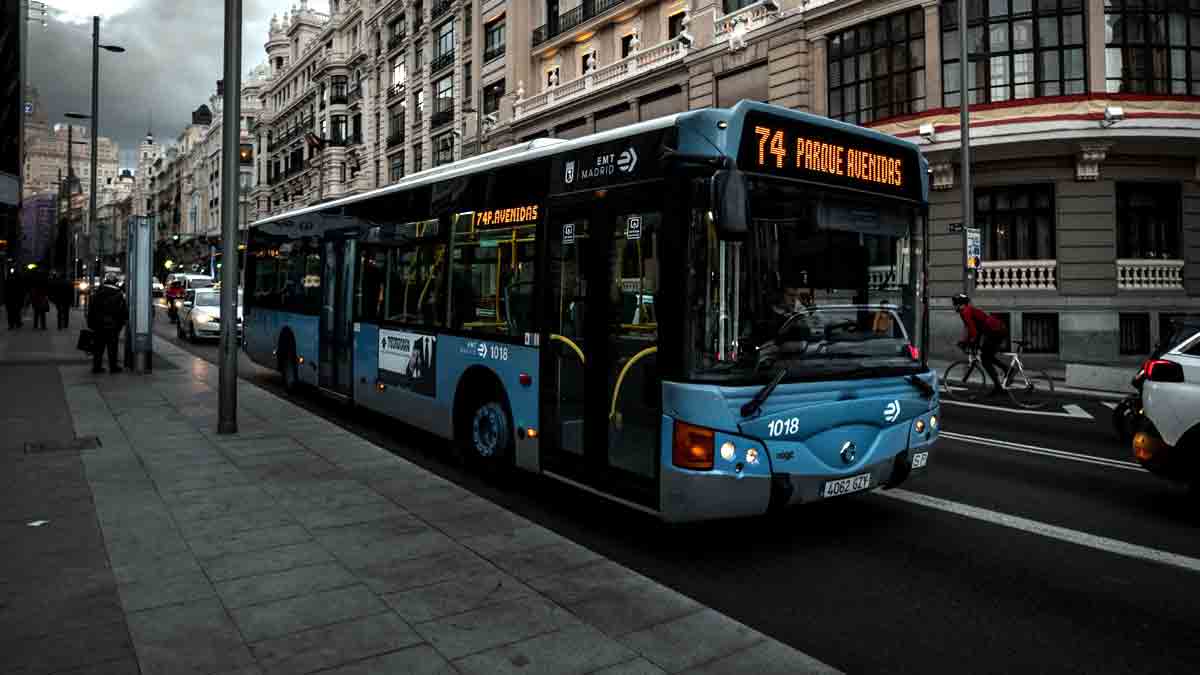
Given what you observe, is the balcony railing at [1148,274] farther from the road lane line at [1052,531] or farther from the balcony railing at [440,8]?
the balcony railing at [440,8]

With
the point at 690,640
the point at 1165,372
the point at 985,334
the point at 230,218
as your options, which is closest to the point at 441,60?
the point at 985,334

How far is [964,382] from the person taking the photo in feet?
48.7

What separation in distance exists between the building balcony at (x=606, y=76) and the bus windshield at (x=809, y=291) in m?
25.5

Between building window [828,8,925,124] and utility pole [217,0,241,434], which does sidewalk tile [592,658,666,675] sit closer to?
utility pole [217,0,241,434]

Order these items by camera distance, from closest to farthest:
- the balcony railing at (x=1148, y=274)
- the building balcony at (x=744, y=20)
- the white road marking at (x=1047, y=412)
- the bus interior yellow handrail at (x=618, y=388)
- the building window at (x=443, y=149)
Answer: the bus interior yellow handrail at (x=618, y=388)
the white road marking at (x=1047, y=412)
the balcony railing at (x=1148, y=274)
the building balcony at (x=744, y=20)
the building window at (x=443, y=149)

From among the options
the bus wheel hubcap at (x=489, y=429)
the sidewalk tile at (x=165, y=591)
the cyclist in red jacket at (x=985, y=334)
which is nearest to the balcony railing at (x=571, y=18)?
the cyclist in red jacket at (x=985, y=334)

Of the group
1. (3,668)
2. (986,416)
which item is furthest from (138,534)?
(986,416)

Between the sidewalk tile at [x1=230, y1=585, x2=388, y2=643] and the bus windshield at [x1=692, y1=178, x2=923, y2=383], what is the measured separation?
2.41 m

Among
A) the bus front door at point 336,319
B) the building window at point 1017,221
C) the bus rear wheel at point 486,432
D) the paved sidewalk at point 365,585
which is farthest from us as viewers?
the building window at point 1017,221

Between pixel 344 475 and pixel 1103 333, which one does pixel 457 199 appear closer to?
pixel 344 475

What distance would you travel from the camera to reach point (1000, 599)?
461cm

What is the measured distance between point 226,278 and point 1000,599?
889 centimetres

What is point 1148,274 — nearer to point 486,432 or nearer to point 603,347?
point 486,432

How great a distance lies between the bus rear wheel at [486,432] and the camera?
7164 millimetres
